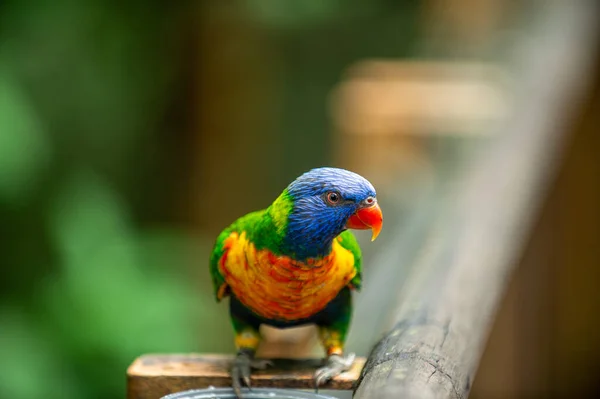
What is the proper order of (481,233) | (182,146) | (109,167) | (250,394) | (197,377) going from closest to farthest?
1. (250,394)
2. (197,377)
3. (481,233)
4. (109,167)
5. (182,146)

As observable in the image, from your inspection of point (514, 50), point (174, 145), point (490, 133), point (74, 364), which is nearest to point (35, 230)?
point (74, 364)

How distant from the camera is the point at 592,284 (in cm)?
381

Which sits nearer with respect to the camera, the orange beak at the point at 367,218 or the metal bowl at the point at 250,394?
the metal bowl at the point at 250,394

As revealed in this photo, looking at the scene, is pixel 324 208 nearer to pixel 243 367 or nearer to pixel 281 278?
pixel 281 278

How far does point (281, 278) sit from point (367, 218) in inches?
7.9

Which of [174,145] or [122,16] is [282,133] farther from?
[122,16]

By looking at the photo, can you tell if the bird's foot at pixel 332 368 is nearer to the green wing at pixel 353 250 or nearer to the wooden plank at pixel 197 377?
the wooden plank at pixel 197 377

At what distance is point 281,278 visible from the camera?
158 cm

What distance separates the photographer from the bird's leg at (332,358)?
62.2 inches

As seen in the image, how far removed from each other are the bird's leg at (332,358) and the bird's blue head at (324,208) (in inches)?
9.1

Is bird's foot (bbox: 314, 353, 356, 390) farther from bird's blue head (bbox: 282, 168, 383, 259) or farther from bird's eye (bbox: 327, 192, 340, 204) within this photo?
bird's eye (bbox: 327, 192, 340, 204)

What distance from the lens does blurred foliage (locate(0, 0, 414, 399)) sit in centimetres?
383

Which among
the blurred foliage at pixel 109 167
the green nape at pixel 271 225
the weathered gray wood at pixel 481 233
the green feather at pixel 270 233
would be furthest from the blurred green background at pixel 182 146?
the green nape at pixel 271 225

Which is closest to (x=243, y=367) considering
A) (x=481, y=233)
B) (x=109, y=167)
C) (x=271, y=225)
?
→ (x=271, y=225)
